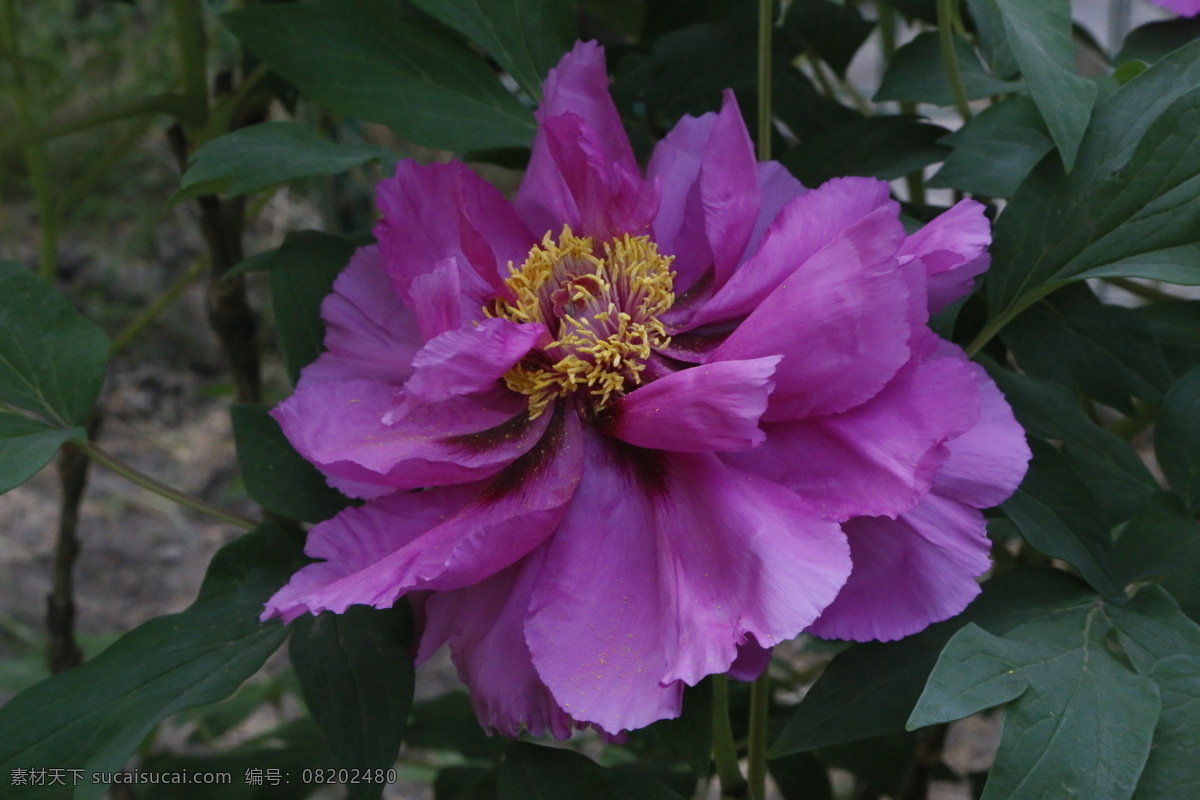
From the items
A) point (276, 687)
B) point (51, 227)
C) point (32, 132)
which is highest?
point (32, 132)

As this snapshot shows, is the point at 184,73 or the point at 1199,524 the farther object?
the point at 184,73

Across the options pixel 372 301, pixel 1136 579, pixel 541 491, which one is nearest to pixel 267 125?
pixel 372 301

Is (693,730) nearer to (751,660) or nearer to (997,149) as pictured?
(751,660)

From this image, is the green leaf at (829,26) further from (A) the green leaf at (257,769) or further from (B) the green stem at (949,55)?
(A) the green leaf at (257,769)

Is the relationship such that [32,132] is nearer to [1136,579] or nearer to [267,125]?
[267,125]

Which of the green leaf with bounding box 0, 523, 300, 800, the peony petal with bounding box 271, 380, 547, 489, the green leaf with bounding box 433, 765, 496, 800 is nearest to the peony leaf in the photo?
the peony petal with bounding box 271, 380, 547, 489

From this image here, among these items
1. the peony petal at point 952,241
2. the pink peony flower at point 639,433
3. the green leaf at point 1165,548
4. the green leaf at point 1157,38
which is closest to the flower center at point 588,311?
the pink peony flower at point 639,433

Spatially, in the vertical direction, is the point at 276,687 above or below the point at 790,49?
below
